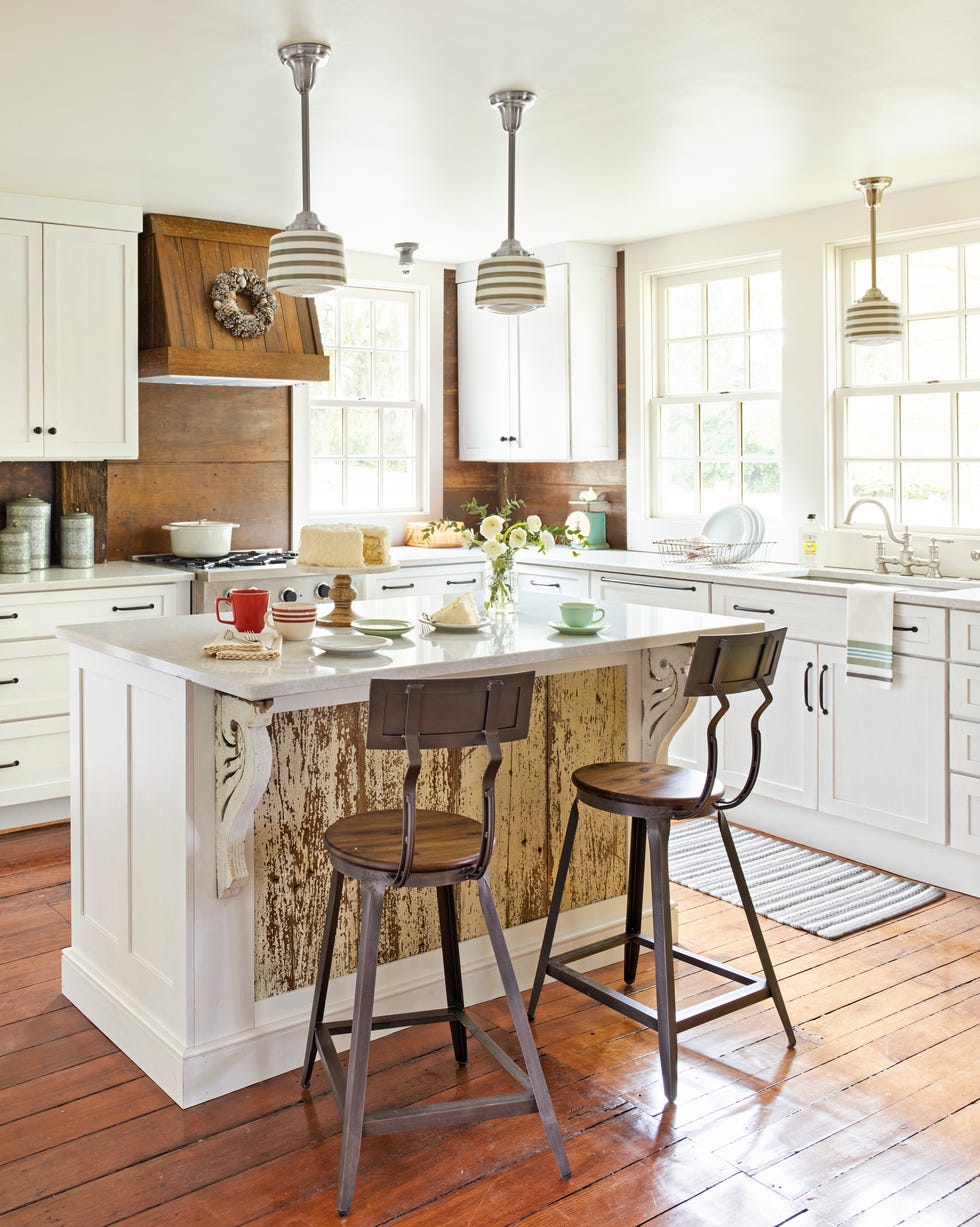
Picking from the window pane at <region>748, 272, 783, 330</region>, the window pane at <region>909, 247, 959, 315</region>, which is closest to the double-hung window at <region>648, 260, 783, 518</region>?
the window pane at <region>748, 272, 783, 330</region>

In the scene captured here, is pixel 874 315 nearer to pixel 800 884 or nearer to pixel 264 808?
pixel 800 884

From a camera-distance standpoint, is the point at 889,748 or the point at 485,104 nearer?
the point at 485,104

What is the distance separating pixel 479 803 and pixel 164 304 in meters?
3.04

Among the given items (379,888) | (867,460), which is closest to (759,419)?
(867,460)

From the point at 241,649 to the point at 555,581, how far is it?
3.21 meters

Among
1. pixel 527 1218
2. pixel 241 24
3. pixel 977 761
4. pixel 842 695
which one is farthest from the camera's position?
pixel 842 695

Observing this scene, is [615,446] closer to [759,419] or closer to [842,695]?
[759,419]

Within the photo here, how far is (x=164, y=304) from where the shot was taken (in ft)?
16.8

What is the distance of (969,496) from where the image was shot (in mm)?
4750

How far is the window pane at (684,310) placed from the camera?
5.83 meters

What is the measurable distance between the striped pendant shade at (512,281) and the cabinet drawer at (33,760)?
8.45ft

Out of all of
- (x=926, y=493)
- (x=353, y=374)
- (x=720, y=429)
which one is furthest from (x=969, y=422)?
(x=353, y=374)

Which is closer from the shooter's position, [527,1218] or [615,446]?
[527,1218]

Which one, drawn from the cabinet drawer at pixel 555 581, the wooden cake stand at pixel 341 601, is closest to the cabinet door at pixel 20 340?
the wooden cake stand at pixel 341 601
